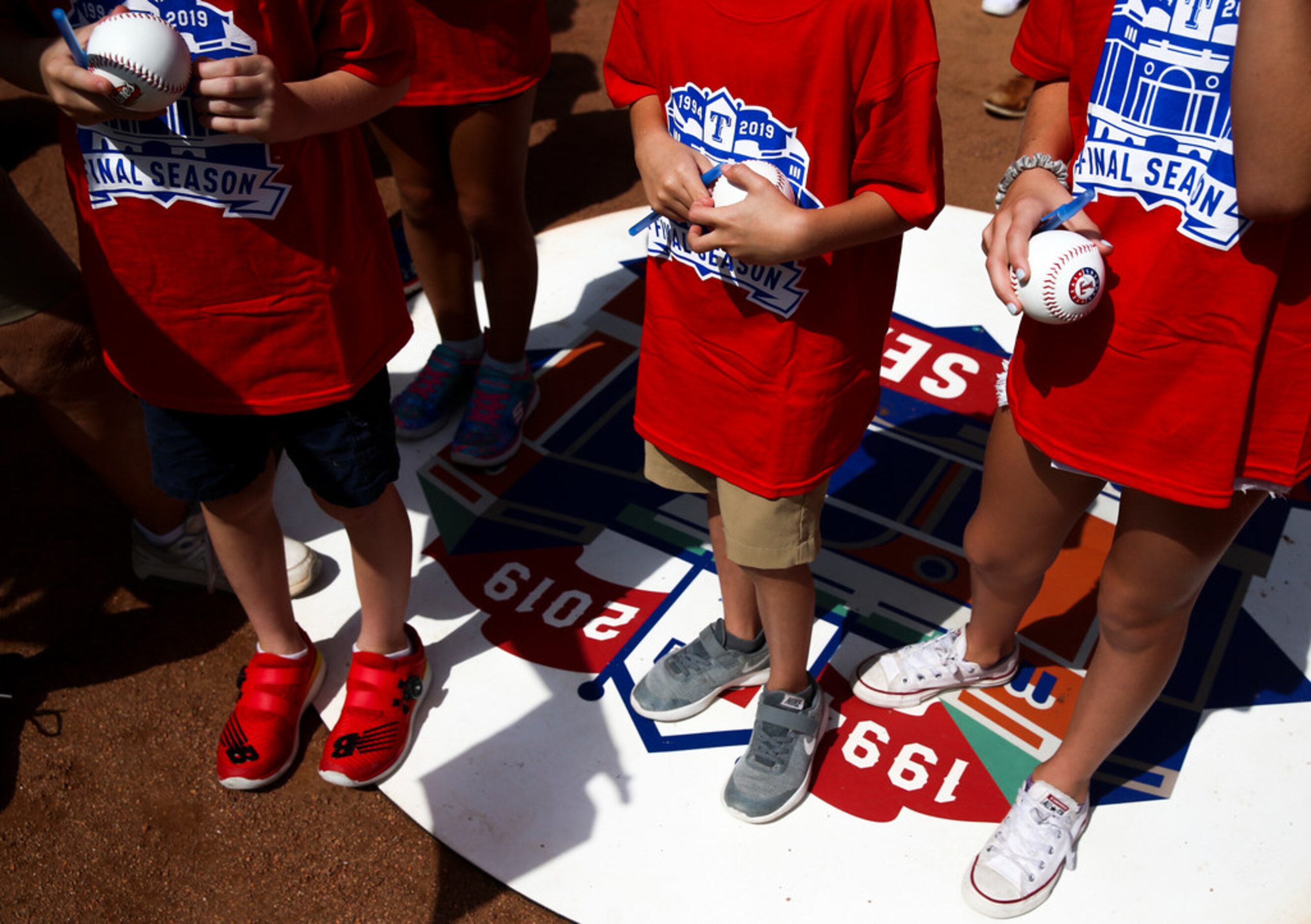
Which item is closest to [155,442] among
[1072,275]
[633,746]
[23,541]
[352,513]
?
[352,513]

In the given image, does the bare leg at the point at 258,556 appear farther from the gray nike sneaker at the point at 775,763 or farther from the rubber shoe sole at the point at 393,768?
the gray nike sneaker at the point at 775,763

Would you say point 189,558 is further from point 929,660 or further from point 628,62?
point 929,660

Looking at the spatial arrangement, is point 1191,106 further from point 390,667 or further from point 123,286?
point 390,667

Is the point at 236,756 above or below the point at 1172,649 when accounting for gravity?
below

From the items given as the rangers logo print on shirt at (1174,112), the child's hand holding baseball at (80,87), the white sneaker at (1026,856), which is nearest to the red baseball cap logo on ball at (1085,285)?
the rangers logo print on shirt at (1174,112)

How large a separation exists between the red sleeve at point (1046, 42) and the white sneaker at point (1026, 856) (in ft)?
4.43

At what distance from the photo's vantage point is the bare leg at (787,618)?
1933 millimetres

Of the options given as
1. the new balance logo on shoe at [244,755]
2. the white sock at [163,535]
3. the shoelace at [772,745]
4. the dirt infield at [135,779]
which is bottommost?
the dirt infield at [135,779]

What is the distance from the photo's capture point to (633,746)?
7.54 feet

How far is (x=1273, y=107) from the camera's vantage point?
1191mm

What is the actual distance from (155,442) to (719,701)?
1.33m

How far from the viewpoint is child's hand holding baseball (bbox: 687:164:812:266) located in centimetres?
147

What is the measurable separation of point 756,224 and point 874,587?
1.41 meters

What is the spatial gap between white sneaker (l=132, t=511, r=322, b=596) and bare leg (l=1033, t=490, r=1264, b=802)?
1.91m
